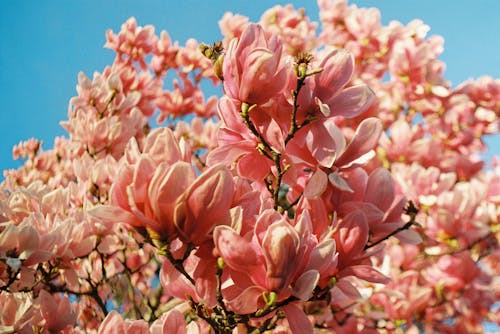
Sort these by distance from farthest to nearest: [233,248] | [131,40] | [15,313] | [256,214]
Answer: [131,40] < [15,313] < [256,214] < [233,248]

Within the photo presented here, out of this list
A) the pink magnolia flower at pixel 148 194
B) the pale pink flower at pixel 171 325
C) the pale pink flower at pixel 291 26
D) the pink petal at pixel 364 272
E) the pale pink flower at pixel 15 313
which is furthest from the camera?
the pale pink flower at pixel 291 26

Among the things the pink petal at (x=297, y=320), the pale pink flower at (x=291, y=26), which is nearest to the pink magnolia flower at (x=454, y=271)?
the pink petal at (x=297, y=320)

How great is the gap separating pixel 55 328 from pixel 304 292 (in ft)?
2.75

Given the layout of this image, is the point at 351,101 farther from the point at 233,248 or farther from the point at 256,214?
the point at 233,248

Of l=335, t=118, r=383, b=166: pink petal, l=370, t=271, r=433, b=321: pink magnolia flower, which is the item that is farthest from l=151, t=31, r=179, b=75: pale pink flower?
l=335, t=118, r=383, b=166: pink petal

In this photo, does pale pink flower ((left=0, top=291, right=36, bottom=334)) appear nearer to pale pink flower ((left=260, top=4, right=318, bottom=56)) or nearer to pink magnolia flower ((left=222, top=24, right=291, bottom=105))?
pink magnolia flower ((left=222, top=24, right=291, bottom=105))

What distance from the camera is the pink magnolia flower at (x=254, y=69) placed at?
0.88 metres

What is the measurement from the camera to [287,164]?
104 centimetres

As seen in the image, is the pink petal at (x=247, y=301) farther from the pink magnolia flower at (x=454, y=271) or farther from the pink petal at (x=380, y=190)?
the pink magnolia flower at (x=454, y=271)

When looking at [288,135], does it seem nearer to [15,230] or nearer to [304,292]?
[304,292]

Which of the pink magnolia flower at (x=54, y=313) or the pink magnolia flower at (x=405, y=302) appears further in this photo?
the pink magnolia flower at (x=405, y=302)

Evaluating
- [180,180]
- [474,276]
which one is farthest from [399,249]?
→ [180,180]

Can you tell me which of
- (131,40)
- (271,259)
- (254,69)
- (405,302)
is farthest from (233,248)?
(131,40)

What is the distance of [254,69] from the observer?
0.88 m
